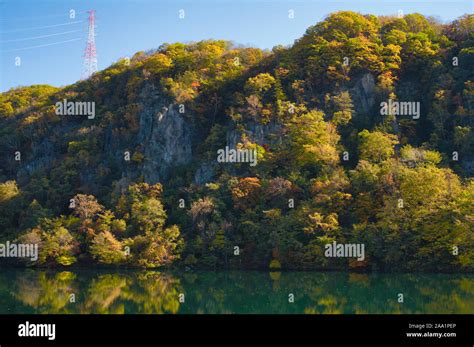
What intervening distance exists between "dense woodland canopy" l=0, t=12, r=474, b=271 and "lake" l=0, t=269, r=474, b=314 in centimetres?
299

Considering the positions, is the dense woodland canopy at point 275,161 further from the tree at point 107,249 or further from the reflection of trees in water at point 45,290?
the reflection of trees in water at point 45,290

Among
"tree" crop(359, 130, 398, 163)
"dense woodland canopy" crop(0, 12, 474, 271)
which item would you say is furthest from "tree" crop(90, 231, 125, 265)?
"tree" crop(359, 130, 398, 163)

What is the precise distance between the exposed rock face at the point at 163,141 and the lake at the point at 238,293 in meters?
13.7

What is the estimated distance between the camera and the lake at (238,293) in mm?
23438

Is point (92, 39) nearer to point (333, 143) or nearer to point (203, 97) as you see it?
point (203, 97)

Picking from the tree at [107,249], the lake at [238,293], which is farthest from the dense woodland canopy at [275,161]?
the lake at [238,293]

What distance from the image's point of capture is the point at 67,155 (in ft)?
175

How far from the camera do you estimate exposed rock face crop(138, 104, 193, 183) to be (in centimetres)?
4869

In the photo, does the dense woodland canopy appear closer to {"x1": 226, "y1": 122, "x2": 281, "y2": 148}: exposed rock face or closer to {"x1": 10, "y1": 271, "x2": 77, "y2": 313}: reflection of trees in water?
{"x1": 226, "y1": 122, "x2": 281, "y2": 148}: exposed rock face

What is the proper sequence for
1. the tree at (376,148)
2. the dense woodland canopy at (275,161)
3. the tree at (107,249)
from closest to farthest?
the dense woodland canopy at (275,161), the tree at (107,249), the tree at (376,148)
